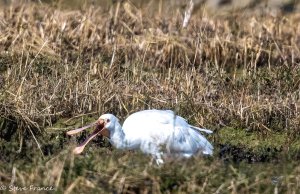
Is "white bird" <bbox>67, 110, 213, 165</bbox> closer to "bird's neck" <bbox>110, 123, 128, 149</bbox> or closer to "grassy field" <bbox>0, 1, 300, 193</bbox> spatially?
"bird's neck" <bbox>110, 123, 128, 149</bbox>

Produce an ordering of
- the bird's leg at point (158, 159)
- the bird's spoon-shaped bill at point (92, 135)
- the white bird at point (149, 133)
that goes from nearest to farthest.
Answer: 1. the bird's leg at point (158, 159)
2. the bird's spoon-shaped bill at point (92, 135)
3. the white bird at point (149, 133)

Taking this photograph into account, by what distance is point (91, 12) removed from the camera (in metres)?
13.8

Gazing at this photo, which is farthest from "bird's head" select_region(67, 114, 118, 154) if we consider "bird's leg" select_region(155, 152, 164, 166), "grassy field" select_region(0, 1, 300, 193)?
"bird's leg" select_region(155, 152, 164, 166)

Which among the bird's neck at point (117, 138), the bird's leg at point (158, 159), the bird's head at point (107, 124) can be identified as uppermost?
the bird's head at point (107, 124)

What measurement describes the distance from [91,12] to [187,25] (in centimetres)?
158

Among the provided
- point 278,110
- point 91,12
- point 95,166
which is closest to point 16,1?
point 91,12

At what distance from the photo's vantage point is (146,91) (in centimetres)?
995

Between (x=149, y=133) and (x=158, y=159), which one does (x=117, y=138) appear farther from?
(x=158, y=159)

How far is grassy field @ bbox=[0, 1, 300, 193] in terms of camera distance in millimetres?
6672

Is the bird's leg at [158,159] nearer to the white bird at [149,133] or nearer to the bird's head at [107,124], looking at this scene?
the white bird at [149,133]

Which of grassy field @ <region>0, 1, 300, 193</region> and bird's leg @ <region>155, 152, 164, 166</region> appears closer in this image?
grassy field @ <region>0, 1, 300, 193</region>

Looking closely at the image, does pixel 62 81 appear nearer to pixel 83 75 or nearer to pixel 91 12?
pixel 83 75

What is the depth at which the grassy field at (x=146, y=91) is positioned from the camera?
263 inches

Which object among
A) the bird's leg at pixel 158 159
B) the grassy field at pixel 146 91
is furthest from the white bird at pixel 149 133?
the bird's leg at pixel 158 159
